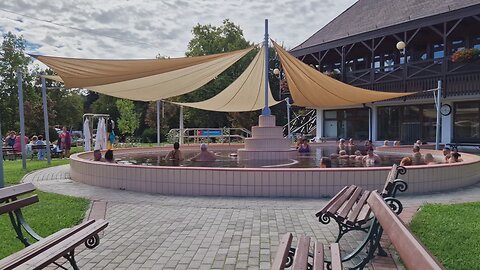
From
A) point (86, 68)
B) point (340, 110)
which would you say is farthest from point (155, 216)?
point (340, 110)

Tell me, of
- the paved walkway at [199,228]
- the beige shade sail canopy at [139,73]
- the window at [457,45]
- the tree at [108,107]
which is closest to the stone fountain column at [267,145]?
the beige shade sail canopy at [139,73]

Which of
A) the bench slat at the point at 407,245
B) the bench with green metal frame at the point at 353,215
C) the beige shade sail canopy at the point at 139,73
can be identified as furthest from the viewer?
the beige shade sail canopy at the point at 139,73

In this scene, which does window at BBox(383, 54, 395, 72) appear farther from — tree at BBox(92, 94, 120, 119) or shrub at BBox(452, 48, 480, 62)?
tree at BBox(92, 94, 120, 119)

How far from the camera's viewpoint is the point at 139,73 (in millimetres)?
10516

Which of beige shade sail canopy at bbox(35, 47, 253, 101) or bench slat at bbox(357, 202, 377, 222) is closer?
bench slat at bbox(357, 202, 377, 222)

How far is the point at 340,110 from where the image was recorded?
92.0 ft

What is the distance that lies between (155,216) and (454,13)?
19.3 meters

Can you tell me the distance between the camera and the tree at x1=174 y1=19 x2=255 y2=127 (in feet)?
133

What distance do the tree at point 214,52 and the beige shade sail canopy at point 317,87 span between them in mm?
24925

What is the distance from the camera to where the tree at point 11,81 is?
1549 inches

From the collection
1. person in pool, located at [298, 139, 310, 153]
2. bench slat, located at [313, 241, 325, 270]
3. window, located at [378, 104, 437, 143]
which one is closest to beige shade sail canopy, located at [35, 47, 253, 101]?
person in pool, located at [298, 139, 310, 153]

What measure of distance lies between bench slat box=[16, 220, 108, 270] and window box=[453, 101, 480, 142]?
21.6 m

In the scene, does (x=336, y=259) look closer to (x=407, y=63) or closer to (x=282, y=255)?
(x=282, y=255)

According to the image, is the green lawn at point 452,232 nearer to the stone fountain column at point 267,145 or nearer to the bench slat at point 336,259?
the bench slat at point 336,259
